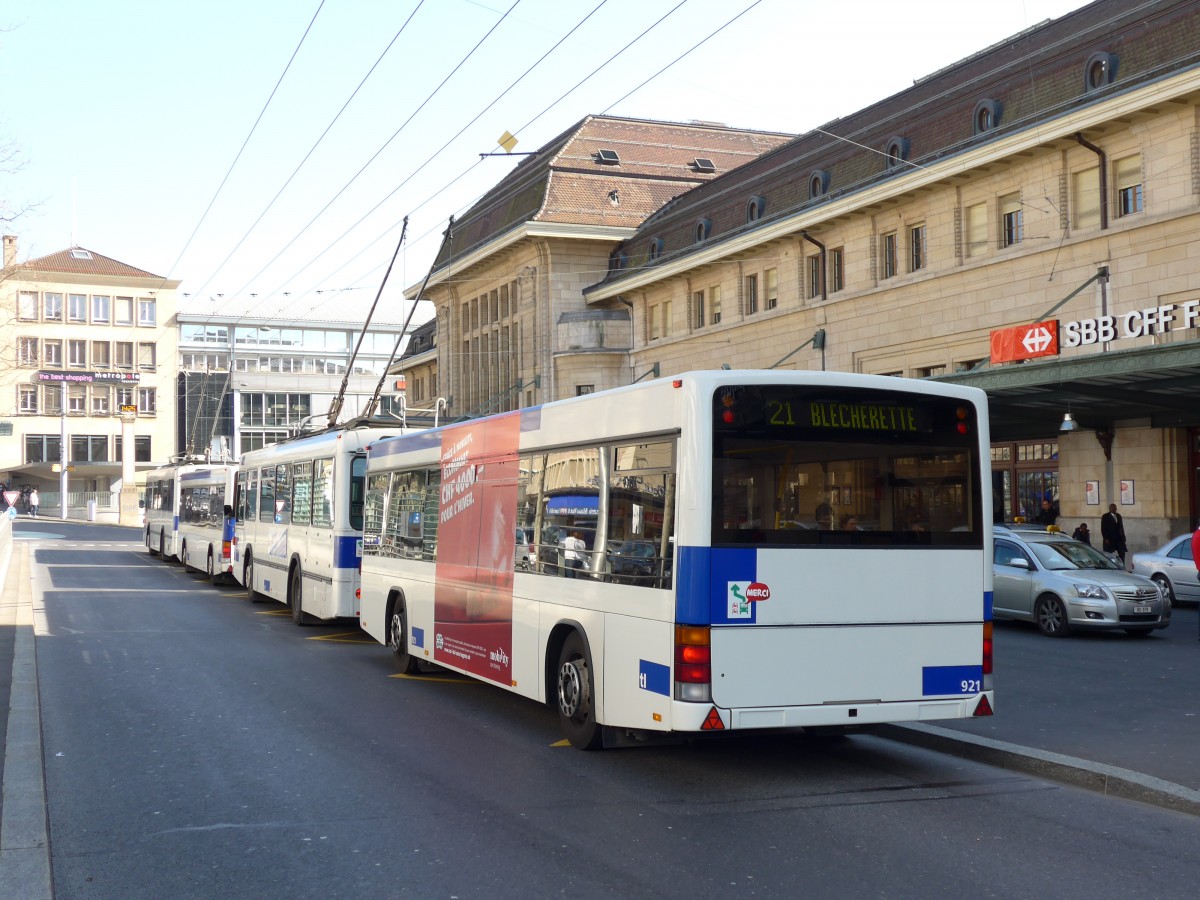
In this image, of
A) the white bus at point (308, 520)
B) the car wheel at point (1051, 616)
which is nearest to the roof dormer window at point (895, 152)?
the car wheel at point (1051, 616)

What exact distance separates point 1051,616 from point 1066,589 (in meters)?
0.48

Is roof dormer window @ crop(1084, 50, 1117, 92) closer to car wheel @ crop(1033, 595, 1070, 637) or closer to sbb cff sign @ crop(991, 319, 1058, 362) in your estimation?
sbb cff sign @ crop(991, 319, 1058, 362)

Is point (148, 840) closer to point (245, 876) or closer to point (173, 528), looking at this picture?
point (245, 876)

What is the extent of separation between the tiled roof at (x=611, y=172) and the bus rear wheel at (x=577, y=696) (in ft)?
145

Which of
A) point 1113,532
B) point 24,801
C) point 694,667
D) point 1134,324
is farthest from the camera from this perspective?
point 1113,532

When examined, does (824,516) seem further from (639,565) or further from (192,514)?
(192,514)

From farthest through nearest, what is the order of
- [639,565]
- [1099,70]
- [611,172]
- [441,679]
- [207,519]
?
1. [611,172]
2. [207,519]
3. [1099,70]
4. [441,679]
5. [639,565]

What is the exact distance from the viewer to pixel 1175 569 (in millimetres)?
22812

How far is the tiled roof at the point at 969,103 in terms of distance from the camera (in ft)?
92.0

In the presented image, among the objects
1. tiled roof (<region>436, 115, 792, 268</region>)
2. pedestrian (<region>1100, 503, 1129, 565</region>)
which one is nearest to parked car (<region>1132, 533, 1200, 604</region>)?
pedestrian (<region>1100, 503, 1129, 565</region>)

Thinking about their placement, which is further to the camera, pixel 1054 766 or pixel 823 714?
pixel 1054 766

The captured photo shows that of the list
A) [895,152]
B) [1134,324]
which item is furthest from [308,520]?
[895,152]

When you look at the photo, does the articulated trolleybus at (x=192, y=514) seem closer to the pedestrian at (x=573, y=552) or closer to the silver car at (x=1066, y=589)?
the silver car at (x=1066, y=589)

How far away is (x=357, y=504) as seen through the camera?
58.2 feet
